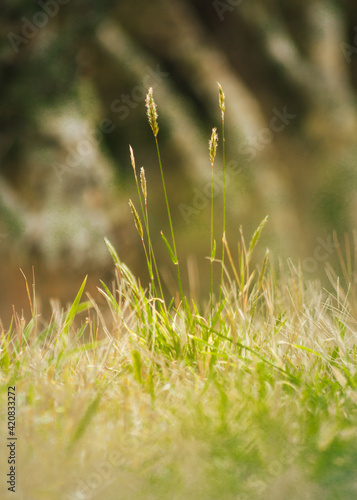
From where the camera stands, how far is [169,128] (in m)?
4.33

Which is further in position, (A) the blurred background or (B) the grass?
(A) the blurred background

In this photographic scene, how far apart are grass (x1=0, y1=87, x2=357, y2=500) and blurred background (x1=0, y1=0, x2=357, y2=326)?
2343 millimetres

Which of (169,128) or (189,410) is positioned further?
(169,128)

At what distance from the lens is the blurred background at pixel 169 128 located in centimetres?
405

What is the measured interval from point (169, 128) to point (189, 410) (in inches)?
133

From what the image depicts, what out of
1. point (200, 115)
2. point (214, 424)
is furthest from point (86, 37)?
point (214, 424)

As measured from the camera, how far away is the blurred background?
4.05 m

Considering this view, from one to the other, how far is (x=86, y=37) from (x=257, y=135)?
1.34m

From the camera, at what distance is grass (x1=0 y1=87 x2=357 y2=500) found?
36.9 inches

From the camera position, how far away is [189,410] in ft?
3.79

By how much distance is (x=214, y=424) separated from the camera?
110cm

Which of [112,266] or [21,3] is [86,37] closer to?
[21,3]

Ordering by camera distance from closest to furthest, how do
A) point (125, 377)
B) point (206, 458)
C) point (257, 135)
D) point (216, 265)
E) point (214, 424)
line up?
point (206, 458)
point (214, 424)
point (125, 377)
point (216, 265)
point (257, 135)

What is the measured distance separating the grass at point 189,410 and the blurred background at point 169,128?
2.34 metres
